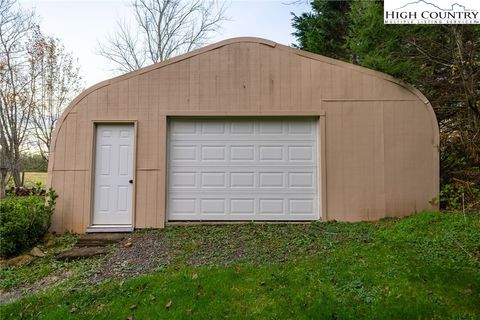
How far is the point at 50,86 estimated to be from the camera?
1165cm

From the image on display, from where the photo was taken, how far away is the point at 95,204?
5.85m

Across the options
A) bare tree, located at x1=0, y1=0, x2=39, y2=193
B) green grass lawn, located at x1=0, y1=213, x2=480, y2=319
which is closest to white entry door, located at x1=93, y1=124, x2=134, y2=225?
green grass lawn, located at x1=0, y1=213, x2=480, y2=319

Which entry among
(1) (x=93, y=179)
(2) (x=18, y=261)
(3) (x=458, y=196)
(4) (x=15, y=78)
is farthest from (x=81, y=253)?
(4) (x=15, y=78)

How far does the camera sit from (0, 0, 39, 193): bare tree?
420 inches

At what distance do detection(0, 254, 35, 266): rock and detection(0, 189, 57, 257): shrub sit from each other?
18 cm

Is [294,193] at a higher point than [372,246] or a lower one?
higher

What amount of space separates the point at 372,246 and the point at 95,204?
523 cm

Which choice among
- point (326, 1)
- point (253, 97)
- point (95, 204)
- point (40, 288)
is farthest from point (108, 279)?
point (326, 1)

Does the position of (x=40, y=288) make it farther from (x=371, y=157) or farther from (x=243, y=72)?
(x=371, y=157)

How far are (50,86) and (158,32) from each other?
19.9 feet

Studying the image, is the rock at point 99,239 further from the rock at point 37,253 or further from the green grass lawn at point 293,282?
the green grass lawn at point 293,282

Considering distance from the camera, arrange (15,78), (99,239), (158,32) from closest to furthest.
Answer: (99,239) → (15,78) → (158,32)

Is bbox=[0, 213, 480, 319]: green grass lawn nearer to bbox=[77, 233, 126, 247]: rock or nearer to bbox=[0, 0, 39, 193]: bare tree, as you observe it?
bbox=[77, 233, 126, 247]: rock

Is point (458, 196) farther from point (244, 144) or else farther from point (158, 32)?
point (158, 32)
